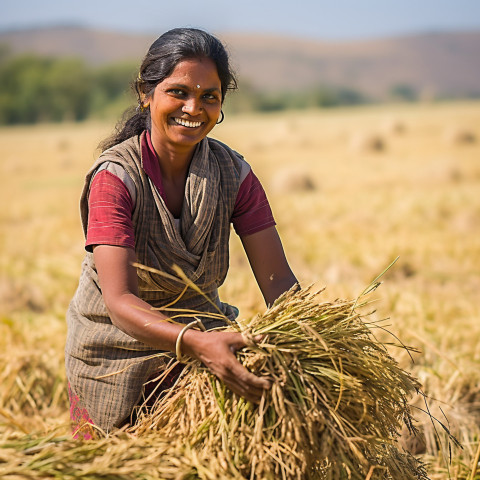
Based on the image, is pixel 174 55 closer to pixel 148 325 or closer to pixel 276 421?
pixel 148 325

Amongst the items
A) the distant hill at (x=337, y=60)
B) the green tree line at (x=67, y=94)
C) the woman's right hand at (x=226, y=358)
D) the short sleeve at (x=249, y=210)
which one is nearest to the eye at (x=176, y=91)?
the short sleeve at (x=249, y=210)

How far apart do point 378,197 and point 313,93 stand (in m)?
59.1

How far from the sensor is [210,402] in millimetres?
2123

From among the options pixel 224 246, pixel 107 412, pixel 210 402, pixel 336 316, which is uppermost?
pixel 224 246

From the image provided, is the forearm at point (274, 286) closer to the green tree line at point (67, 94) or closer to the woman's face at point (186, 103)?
the woman's face at point (186, 103)

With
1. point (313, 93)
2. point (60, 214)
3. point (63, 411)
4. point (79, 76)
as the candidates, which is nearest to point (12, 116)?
point (79, 76)

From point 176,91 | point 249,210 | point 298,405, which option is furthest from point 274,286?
point 176,91

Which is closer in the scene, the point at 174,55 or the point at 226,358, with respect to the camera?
the point at 226,358

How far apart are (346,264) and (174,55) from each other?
15.4 ft

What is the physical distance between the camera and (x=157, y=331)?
80.6 inches

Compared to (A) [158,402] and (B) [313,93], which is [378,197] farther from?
(B) [313,93]

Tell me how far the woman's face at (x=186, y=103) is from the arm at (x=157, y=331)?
474 mm

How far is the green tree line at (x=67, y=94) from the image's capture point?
158 ft

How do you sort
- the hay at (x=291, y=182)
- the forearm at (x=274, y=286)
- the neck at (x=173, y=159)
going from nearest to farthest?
the neck at (x=173, y=159)
the forearm at (x=274, y=286)
the hay at (x=291, y=182)
